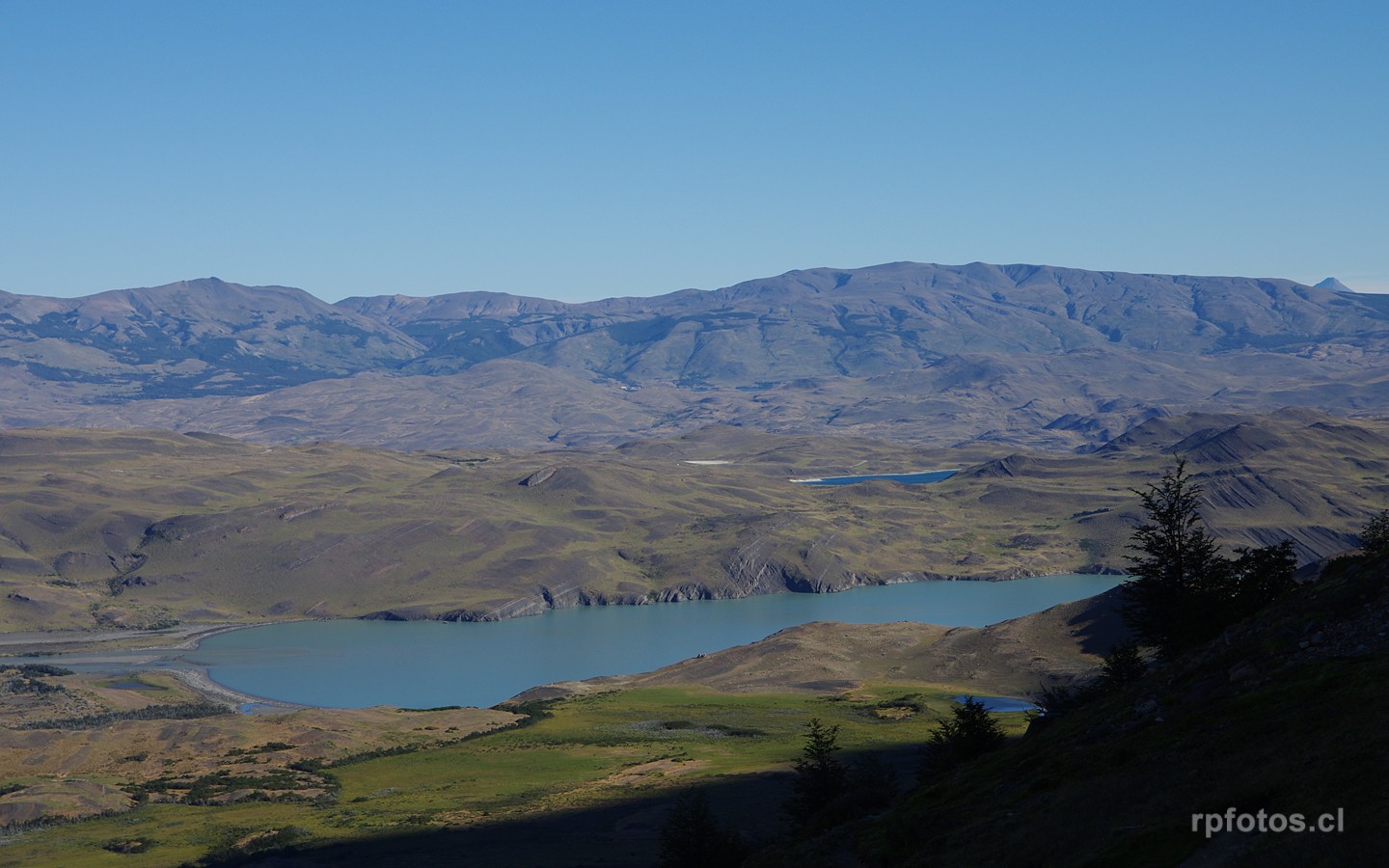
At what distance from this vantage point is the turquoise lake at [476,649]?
147000mm

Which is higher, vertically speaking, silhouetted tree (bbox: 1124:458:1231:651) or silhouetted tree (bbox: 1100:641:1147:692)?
silhouetted tree (bbox: 1124:458:1231:651)

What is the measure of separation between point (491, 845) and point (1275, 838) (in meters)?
43.4

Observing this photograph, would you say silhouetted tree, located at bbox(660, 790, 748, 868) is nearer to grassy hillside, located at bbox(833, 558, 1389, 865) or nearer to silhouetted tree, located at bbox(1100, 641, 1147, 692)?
grassy hillside, located at bbox(833, 558, 1389, 865)

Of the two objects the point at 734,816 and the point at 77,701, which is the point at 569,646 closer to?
the point at 77,701

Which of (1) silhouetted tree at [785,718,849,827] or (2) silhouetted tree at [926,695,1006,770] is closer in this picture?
(2) silhouetted tree at [926,695,1006,770]

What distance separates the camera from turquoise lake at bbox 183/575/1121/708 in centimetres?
14700

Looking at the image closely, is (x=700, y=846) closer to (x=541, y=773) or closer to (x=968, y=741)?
(x=968, y=741)

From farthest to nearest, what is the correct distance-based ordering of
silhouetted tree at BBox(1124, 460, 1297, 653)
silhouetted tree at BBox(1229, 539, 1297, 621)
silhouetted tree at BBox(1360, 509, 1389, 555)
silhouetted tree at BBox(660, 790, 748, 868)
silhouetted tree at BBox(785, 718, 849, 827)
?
silhouetted tree at BBox(785, 718, 849, 827) → silhouetted tree at BBox(660, 790, 748, 868) → silhouetted tree at BBox(1124, 460, 1297, 653) → silhouetted tree at BBox(1229, 539, 1297, 621) → silhouetted tree at BBox(1360, 509, 1389, 555)

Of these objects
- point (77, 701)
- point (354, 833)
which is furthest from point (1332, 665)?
point (77, 701)

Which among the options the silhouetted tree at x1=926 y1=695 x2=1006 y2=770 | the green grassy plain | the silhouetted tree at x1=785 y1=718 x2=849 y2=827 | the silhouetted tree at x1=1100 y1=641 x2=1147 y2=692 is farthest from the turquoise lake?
the silhouetted tree at x1=1100 y1=641 x2=1147 y2=692

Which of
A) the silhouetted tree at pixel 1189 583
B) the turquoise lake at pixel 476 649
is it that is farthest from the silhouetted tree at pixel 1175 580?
the turquoise lake at pixel 476 649

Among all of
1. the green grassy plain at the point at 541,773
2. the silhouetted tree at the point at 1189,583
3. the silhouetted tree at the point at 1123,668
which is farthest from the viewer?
the green grassy plain at the point at 541,773

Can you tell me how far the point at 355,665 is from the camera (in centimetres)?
16225

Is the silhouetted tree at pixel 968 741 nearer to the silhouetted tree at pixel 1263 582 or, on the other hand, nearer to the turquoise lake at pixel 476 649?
the silhouetted tree at pixel 1263 582
